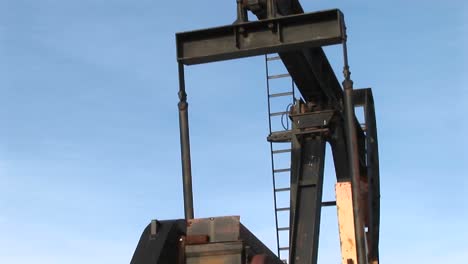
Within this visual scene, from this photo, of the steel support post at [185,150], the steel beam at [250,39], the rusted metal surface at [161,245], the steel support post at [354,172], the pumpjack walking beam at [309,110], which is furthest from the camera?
the steel beam at [250,39]

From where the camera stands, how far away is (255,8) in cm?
1195

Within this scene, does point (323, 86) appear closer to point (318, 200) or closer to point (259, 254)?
point (318, 200)

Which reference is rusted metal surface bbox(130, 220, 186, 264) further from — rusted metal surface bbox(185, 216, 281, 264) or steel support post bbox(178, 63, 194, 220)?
steel support post bbox(178, 63, 194, 220)

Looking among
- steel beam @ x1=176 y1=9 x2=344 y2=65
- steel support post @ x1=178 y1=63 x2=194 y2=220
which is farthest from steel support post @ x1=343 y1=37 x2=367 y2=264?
steel support post @ x1=178 y1=63 x2=194 y2=220

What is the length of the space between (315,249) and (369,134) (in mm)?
3594

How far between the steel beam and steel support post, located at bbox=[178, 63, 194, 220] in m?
0.70

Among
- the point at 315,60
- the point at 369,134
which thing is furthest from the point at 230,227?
the point at 369,134

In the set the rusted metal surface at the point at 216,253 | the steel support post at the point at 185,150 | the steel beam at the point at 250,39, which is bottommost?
the rusted metal surface at the point at 216,253

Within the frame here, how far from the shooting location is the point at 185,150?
10.4 metres

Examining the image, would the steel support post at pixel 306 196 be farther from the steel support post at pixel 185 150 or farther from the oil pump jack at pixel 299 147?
the steel support post at pixel 185 150

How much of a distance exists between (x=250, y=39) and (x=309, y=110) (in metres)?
3.47

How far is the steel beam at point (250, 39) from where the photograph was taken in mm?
11062

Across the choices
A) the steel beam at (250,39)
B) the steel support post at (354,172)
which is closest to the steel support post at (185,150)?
the steel beam at (250,39)

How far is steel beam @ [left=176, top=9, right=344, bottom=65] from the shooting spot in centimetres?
1106
